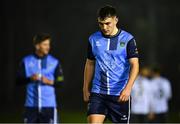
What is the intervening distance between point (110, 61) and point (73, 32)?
22131 millimetres

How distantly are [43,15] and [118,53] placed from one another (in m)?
22.4

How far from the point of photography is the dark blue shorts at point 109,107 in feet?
27.9

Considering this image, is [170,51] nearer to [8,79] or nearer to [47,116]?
[8,79]

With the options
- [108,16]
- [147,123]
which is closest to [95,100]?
[108,16]

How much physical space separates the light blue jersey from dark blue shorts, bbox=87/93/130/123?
75 mm

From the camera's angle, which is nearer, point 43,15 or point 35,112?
point 35,112

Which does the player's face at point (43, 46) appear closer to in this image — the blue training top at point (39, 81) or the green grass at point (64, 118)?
the blue training top at point (39, 81)

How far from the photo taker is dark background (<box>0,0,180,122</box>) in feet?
96.3

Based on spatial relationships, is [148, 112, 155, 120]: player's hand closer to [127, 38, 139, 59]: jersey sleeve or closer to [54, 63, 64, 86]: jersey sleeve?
[54, 63, 64, 86]: jersey sleeve

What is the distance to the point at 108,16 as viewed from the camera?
8359 mm

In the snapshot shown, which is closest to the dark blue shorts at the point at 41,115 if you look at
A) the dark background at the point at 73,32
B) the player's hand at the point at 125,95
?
the player's hand at the point at 125,95

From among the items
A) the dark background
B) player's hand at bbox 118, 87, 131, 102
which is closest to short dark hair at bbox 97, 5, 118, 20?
player's hand at bbox 118, 87, 131, 102

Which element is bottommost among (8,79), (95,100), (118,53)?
(8,79)

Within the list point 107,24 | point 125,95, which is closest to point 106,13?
point 107,24
